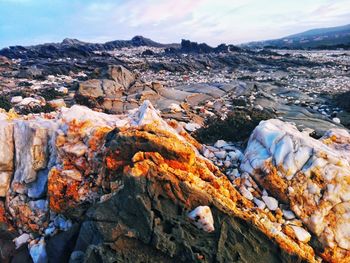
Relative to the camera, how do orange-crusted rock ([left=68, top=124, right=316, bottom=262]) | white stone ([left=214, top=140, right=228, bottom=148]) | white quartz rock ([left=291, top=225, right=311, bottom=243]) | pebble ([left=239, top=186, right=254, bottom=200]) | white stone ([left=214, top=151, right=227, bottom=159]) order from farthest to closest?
white stone ([left=214, top=140, right=228, bottom=148]) → white stone ([left=214, top=151, right=227, bottom=159]) → pebble ([left=239, top=186, right=254, bottom=200]) → white quartz rock ([left=291, top=225, right=311, bottom=243]) → orange-crusted rock ([left=68, top=124, right=316, bottom=262])

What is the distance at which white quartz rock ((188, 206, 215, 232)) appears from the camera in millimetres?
5020

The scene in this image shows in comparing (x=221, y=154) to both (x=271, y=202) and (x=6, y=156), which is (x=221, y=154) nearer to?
(x=271, y=202)

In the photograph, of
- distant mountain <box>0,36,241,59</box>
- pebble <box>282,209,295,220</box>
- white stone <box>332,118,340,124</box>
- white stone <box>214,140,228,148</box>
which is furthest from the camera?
distant mountain <box>0,36,241,59</box>

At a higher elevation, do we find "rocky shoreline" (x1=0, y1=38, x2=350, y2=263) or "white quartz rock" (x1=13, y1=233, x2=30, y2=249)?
"rocky shoreline" (x1=0, y1=38, x2=350, y2=263)

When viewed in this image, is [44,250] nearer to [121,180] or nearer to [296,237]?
[121,180]

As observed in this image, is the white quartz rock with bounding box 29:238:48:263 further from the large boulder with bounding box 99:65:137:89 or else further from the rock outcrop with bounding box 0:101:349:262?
the large boulder with bounding box 99:65:137:89

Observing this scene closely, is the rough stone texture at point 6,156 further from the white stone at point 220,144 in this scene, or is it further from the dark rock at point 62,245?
the white stone at point 220,144

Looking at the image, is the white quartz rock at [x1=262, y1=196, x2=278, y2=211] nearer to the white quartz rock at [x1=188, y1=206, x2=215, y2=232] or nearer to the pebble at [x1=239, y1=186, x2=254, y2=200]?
the pebble at [x1=239, y1=186, x2=254, y2=200]

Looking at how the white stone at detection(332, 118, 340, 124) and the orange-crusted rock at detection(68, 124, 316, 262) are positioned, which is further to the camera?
the white stone at detection(332, 118, 340, 124)

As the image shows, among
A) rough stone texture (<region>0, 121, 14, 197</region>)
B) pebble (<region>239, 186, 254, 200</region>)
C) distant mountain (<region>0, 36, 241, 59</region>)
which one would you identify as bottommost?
distant mountain (<region>0, 36, 241, 59</region>)

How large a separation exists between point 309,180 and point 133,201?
311 centimetres

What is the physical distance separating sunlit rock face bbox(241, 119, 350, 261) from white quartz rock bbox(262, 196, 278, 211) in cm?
14

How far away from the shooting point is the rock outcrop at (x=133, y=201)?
5.05 m

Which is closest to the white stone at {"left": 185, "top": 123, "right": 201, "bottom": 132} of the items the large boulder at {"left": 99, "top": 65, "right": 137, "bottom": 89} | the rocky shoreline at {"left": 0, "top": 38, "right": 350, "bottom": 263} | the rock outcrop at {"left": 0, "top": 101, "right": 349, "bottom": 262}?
the rocky shoreline at {"left": 0, "top": 38, "right": 350, "bottom": 263}
